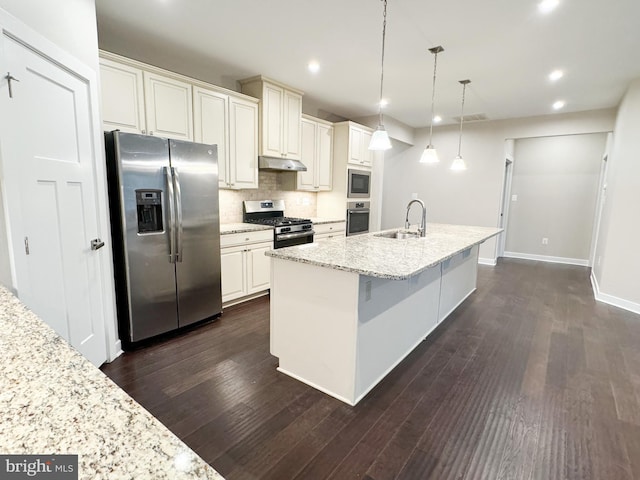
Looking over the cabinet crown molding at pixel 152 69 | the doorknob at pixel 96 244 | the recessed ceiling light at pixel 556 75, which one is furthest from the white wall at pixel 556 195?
the doorknob at pixel 96 244

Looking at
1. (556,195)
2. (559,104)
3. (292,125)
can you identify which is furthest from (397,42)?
(556,195)

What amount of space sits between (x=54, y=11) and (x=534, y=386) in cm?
391

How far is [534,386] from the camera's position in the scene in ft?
7.61

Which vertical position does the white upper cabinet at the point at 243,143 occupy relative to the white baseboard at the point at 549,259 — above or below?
above

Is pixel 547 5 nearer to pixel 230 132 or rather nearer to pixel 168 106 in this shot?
pixel 230 132

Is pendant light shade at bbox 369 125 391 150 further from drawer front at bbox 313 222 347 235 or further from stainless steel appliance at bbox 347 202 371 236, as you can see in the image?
stainless steel appliance at bbox 347 202 371 236

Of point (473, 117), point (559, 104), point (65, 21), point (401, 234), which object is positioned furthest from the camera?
point (473, 117)

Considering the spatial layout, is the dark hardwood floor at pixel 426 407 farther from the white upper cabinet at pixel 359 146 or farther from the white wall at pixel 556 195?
the white wall at pixel 556 195

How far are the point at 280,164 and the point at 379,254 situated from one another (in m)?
2.43

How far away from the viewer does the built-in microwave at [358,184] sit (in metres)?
5.31

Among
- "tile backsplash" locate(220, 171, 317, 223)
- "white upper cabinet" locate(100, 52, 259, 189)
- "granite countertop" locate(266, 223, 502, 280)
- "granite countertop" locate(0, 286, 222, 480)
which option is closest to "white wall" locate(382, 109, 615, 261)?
"tile backsplash" locate(220, 171, 317, 223)

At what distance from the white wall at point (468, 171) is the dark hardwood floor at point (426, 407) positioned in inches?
132

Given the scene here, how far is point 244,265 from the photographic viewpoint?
3.70 m

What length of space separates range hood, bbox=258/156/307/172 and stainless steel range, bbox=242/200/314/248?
20.8 inches
